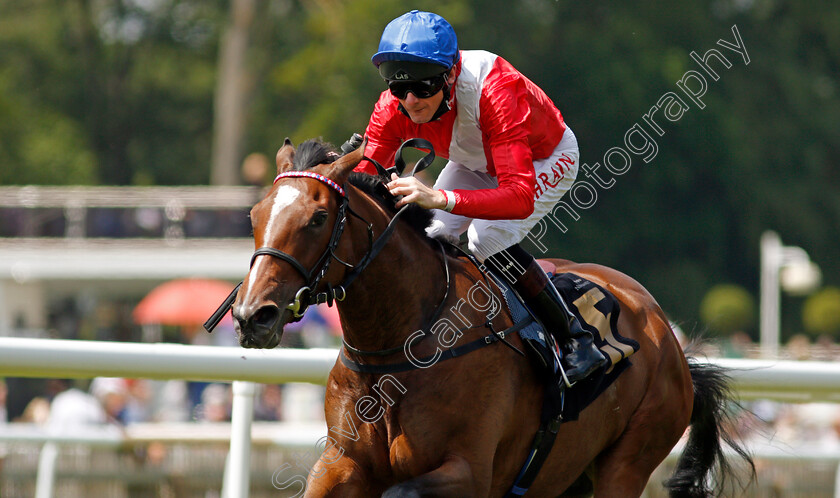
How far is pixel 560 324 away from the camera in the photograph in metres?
4.05

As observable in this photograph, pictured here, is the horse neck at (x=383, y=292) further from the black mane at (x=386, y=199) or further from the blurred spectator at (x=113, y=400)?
the blurred spectator at (x=113, y=400)

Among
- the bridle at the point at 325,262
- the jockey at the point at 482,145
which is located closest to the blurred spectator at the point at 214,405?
the jockey at the point at 482,145

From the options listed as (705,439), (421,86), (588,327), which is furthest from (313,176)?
(705,439)


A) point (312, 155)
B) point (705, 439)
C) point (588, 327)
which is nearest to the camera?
point (312, 155)

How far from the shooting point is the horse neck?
11.5 feet

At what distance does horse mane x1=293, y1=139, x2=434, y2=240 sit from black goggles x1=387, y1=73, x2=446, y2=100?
1.02 ft

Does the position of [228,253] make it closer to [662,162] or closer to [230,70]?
[230,70]

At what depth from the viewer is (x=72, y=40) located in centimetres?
3506

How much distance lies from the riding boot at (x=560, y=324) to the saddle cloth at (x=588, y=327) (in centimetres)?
4

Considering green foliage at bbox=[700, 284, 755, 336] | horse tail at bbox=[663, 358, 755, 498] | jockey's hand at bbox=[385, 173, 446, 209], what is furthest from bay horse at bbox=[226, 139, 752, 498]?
green foliage at bbox=[700, 284, 755, 336]

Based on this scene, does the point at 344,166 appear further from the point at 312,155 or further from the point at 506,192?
the point at 506,192

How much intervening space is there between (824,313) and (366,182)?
1018 inches

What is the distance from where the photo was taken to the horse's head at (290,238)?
10.0 feet

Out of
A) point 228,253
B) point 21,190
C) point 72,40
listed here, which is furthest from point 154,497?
point 72,40
